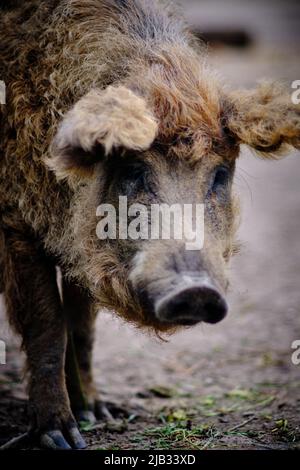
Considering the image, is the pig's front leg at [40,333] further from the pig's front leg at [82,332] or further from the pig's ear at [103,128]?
the pig's ear at [103,128]

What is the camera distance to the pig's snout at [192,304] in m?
3.42

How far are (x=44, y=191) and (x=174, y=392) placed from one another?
211cm

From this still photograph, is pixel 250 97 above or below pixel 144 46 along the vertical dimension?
below

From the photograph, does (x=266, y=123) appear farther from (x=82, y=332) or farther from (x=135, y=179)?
(x=82, y=332)

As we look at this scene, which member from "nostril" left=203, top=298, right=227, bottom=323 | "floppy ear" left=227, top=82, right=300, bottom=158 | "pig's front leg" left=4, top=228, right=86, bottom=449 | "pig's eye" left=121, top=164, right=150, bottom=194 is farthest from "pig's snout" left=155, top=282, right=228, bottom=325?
"pig's front leg" left=4, top=228, right=86, bottom=449

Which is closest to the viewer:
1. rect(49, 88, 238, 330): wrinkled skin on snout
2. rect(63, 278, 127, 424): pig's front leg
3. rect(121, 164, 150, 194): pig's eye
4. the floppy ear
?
rect(49, 88, 238, 330): wrinkled skin on snout

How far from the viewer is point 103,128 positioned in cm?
361

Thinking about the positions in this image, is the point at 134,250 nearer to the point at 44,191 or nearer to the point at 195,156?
the point at 195,156

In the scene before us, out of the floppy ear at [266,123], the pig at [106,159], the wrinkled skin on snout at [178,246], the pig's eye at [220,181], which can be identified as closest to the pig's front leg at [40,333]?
the pig at [106,159]

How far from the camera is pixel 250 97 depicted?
4.25 metres

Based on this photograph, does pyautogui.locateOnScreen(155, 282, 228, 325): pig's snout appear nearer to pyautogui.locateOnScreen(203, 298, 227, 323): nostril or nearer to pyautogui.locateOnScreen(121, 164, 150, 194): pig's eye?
pyautogui.locateOnScreen(203, 298, 227, 323): nostril

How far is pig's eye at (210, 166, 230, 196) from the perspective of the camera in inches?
160

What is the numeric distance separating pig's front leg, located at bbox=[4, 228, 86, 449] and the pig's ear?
0.98m
